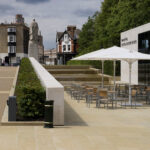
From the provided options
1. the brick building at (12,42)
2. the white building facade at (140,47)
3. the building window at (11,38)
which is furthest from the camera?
the building window at (11,38)

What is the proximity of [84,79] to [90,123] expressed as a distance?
15311 mm

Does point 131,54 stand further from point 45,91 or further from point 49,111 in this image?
point 49,111

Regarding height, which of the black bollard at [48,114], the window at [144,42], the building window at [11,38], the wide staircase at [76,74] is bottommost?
the black bollard at [48,114]

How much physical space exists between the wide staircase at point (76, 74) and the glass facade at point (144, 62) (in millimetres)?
2588

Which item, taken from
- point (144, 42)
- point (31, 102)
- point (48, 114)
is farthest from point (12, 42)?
point (48, 114)

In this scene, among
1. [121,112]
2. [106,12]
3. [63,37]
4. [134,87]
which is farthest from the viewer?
[63,37]

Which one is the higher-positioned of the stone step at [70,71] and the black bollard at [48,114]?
the stone step at [70,71]

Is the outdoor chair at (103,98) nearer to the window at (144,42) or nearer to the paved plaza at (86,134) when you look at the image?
the paved plaza at (86,134)

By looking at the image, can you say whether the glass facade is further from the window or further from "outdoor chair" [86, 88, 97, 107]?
"outdoor chair" [86, 88, 97, 107]

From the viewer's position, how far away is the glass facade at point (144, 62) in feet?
75.3

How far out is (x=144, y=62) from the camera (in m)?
23.8

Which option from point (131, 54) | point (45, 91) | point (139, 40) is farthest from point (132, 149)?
point (139, 40)

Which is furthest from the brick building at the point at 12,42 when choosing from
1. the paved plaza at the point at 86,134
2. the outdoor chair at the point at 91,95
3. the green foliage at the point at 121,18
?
the paved plaza at the point at 86,134

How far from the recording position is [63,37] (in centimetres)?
10662
